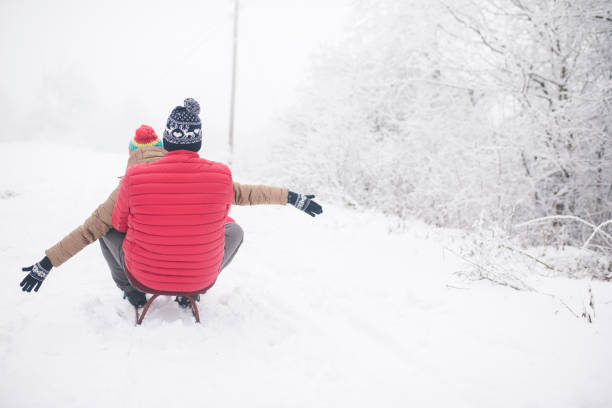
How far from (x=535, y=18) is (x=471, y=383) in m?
5.47

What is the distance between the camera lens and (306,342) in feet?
7.36

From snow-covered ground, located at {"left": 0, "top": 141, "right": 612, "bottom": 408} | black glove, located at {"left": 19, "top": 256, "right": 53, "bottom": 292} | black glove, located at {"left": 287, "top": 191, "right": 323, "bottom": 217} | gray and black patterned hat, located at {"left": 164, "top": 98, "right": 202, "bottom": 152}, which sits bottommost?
snow-covered ground, located at {"left": 0, "top": 141, "right": 612, "bottom": 408}

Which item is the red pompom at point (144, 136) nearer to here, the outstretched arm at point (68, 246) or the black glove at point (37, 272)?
the outstretched arm at point (68, 246)

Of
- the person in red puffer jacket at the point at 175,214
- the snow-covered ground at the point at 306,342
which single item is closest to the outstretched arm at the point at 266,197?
the person in red puffer jacket at the point at 175,214

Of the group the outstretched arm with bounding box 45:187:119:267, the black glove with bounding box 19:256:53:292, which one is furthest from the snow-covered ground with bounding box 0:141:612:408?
the outstretched arm with bounding box 45:187:119:267

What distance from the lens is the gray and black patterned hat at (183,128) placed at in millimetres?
1950

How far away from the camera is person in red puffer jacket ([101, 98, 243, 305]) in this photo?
1.89 meters

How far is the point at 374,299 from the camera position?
114 inches

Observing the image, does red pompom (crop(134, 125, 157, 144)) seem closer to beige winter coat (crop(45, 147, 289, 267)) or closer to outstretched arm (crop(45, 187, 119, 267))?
beige winter coat (crop(45, 147, 289, 267))

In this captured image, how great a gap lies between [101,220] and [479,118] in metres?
7.03

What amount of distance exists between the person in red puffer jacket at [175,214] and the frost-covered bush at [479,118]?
299cm

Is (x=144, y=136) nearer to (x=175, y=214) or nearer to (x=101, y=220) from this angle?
(x=101, y=220)

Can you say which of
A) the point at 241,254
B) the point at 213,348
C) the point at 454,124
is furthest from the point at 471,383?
the point at 454,124

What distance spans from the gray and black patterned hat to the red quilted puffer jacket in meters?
0.05
